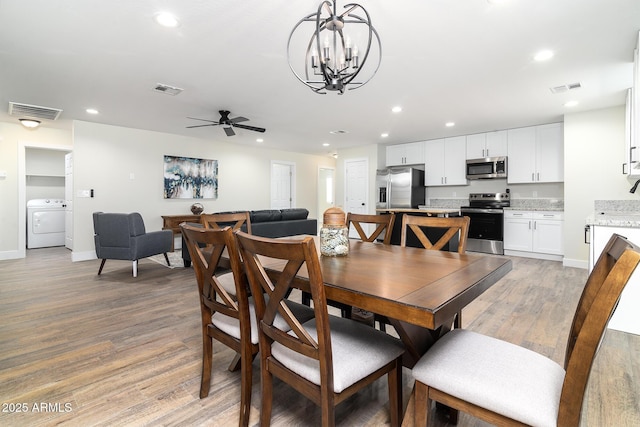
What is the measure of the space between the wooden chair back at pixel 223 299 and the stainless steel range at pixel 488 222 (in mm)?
5453

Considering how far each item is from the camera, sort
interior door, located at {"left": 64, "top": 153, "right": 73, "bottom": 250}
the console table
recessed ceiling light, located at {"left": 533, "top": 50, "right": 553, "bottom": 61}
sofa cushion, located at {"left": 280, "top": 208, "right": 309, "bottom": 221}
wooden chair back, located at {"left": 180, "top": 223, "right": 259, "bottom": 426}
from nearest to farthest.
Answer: wooden chair back, located at {"left": 180, "top": 223, "right": 259, "bottom": 426} < recessed ceiling light, located at {"left": 533, "top": 50, "right": 553, "bottom": 61} < sofa cushion, located at {"left": 280, "top": 208, "right": 309, "bottom": 221} < interior door, located at {"left": 64, "top": 153, "right": 73, "bottom": 250} < the console table

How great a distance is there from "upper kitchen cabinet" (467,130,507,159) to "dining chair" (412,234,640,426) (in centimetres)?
549

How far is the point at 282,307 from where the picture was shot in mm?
1131

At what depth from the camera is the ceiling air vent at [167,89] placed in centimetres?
361

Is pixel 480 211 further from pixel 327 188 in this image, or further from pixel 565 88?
pixel 327 188

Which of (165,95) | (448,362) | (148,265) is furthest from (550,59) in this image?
(148,265)

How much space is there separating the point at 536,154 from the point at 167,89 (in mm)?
5964

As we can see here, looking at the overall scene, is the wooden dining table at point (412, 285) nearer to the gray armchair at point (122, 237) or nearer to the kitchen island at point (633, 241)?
the kitchen island at point (633, 241)

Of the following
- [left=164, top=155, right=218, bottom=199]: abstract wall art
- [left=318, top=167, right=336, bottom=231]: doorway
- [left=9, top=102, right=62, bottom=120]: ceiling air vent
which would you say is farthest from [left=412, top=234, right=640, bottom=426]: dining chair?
[left=318, top=167, right=336, bottom=231]: doorway

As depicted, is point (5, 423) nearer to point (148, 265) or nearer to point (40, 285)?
point (40, 285)

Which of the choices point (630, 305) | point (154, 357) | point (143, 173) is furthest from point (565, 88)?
point (143, 173)

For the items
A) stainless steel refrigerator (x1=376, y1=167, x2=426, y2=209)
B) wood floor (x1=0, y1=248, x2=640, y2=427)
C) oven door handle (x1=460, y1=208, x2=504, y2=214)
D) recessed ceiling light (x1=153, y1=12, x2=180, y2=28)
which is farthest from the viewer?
stainless steel refrigerator (x1=376, y1=167, x2=426, y2=209)

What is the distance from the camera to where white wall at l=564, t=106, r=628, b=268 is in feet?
14.2

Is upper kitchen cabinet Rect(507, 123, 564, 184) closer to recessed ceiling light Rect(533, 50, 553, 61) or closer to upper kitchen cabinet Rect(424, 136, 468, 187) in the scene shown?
upper kitchen cabinet Rect(424, 136, 468, 187)
